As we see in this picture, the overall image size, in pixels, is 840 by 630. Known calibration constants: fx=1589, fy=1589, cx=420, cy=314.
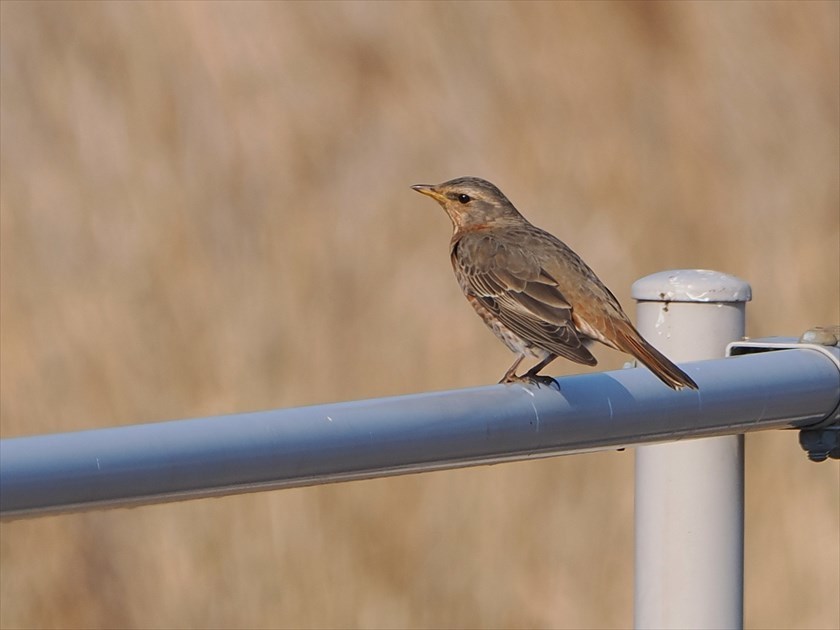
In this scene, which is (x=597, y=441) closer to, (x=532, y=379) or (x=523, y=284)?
(x=532, y=379)

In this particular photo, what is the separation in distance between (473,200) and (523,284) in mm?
585

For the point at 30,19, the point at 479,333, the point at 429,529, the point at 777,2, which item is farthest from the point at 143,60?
the point at 777,2

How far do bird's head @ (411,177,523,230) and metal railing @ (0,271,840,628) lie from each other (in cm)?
175

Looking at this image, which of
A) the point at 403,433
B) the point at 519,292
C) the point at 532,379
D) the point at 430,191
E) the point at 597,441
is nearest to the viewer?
the point at 403,433

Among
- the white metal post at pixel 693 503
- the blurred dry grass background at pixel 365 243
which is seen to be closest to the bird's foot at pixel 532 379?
the white metal post at pixel 693 503

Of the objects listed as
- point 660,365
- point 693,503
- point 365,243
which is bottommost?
point 693,503

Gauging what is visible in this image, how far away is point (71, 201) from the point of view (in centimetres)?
475

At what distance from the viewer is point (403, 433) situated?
2.07 meters

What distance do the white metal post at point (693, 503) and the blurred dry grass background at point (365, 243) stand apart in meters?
2.24

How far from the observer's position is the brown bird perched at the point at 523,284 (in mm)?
3900

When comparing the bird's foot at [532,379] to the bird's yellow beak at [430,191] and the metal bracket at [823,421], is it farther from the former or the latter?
the bird's yellow beak at [430,191]

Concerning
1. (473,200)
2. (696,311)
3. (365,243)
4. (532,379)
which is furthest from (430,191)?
(696,311)

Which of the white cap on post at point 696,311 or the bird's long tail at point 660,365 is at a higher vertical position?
the white cap on post at point 696,311

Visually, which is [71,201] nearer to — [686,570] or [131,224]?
[131,224]
